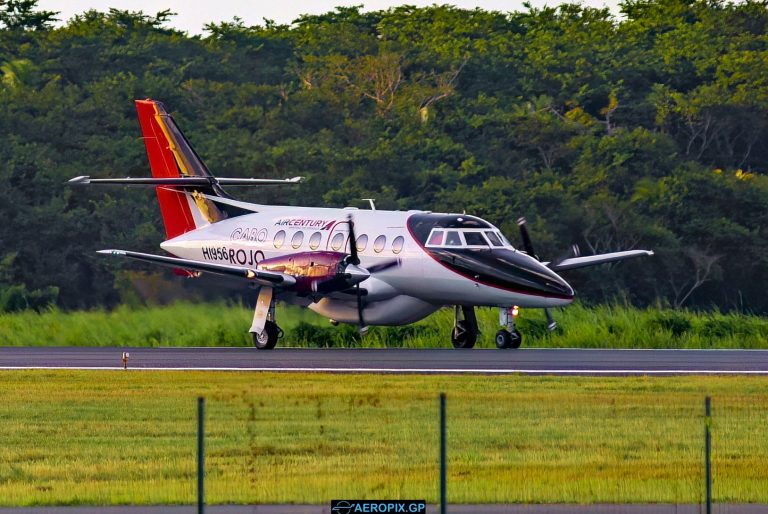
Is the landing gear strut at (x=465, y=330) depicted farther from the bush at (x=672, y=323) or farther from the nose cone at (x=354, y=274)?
the bush at (x=672, y=323)

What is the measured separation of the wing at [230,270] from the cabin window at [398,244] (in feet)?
8.21

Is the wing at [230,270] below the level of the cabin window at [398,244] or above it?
below

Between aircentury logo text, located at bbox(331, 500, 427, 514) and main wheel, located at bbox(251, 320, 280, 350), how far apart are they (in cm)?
2355

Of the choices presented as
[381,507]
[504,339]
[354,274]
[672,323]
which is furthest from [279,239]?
[381,507]

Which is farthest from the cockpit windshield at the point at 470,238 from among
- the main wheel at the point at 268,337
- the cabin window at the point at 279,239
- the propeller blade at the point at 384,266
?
the cabin window at the point at 279,239

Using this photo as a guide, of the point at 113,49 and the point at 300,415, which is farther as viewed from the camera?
the point at 113,49

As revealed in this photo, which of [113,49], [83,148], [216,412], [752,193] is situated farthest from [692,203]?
[216,412]

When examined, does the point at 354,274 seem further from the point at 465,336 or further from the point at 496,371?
the point at 496,371

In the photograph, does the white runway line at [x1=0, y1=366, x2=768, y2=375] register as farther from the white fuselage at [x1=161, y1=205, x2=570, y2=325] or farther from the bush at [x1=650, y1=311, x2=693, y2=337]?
the bush at [x1=650, y1=311, x2=693, y2=337]

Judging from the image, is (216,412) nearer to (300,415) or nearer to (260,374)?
(300,415)

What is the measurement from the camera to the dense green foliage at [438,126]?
61.5 metres

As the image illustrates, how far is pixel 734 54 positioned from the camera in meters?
73.8

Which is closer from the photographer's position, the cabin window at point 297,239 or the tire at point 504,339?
the tire at point 504,339

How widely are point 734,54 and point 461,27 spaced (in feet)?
66.2
